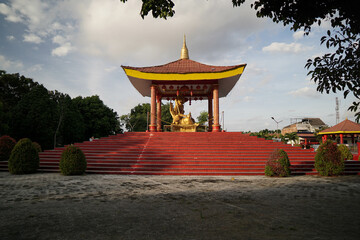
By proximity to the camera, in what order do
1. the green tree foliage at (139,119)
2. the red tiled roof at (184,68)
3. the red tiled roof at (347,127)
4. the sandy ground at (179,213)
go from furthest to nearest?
the green tree foliage at (139,119), the red tiled roof at (347,127), the red tiled roof at (184,68), the sandy ground at (179,213)

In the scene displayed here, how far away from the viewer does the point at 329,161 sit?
8.66 meters

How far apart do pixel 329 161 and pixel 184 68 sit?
11.6 metres

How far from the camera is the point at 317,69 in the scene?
4.23 m

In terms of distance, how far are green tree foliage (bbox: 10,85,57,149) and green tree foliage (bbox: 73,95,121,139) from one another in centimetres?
993

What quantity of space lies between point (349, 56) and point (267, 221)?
3389 millimetres

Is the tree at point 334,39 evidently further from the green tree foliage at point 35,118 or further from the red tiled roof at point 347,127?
the red tiled roof at point 347,127

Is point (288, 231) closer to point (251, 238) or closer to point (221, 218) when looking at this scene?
point (251, 238)

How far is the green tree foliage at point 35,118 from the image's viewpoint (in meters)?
25.0

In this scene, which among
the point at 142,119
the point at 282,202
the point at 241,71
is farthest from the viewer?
the point at 142,119

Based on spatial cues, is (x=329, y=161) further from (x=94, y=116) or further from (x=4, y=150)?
(x=94, y=116)

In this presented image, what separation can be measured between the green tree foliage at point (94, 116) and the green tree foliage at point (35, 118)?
993 cm

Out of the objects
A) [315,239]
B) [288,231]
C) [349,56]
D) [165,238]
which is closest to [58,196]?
[165,238]

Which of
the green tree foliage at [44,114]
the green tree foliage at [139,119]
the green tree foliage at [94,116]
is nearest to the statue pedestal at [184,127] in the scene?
the green tree foliage at [44,114]

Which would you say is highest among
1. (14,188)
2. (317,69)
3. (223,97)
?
(223,97)
